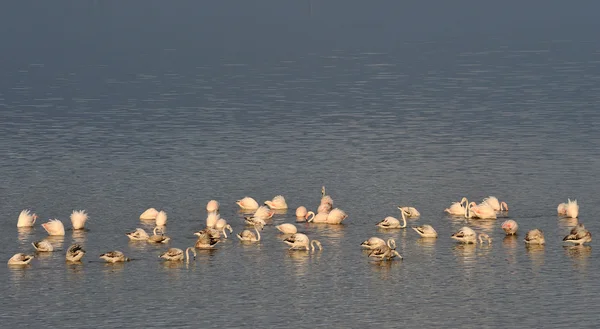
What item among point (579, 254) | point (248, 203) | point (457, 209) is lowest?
point (579, 254)

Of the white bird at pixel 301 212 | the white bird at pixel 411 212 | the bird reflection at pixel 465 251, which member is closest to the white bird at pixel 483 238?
the bird reflection at pixel 465 251

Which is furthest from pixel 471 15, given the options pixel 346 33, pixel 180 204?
pixel 180 204

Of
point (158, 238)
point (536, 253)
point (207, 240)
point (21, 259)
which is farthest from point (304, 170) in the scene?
point (21, 259)

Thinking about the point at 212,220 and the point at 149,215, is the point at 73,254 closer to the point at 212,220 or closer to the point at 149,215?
the point at 212,220

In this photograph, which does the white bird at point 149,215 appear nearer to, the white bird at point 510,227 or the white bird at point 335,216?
the white bird at point 335,216

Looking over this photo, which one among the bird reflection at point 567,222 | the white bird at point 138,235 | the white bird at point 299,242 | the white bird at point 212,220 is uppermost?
the white bird at point 212,220

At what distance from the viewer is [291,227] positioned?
46156mm

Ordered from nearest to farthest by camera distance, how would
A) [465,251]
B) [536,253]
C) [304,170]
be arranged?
[536,253] < [465,251] < [304,170]

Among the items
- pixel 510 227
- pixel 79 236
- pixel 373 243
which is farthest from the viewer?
pixel 79 236

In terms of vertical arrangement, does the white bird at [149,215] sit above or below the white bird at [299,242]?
above

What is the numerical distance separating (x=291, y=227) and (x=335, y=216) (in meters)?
2.23

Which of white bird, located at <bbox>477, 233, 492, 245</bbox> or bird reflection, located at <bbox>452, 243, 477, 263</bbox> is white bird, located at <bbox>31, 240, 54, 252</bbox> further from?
white bird, located at <bbox>477, 233, 492, 245</bbox>

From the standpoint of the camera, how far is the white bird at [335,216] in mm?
47781

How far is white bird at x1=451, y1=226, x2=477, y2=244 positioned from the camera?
44625mm
